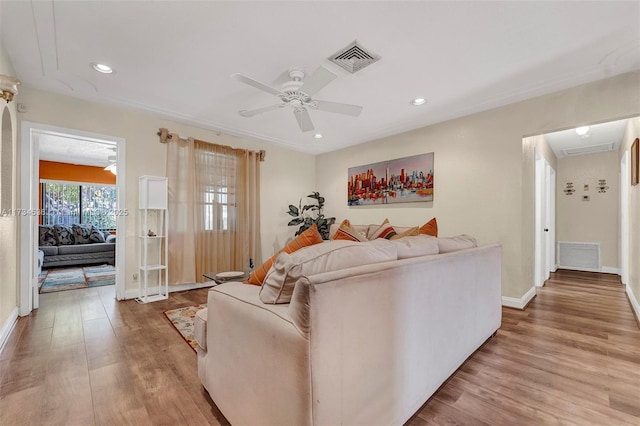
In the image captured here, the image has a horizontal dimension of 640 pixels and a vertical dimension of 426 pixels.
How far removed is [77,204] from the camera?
24.7ft

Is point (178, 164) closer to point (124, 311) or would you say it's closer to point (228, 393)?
point (124, 311)

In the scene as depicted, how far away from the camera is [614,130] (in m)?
4.20

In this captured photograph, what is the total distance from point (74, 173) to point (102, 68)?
20.0 ft

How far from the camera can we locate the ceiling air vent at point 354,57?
2.32 m

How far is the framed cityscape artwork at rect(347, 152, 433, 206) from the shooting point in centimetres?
413

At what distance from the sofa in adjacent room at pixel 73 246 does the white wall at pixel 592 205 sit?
33.1 feet

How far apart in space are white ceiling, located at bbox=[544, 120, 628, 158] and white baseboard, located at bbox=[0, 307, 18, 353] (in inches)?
259

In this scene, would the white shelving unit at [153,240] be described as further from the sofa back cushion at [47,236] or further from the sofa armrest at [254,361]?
the sofa back cushion at [47,236]

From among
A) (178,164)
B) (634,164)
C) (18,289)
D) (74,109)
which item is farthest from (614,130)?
(18,289)

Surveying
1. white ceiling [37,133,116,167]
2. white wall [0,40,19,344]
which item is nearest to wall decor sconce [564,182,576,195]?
white wall [0,40,19,344]

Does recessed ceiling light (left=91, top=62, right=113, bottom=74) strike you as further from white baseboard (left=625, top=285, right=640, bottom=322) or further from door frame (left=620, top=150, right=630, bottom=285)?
door frame (left=620, top=150, right=630, bottom=285)

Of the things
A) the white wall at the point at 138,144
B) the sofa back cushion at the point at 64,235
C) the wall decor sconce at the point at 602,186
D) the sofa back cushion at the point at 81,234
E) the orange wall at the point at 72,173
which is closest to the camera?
the white wall at the point at 138,144

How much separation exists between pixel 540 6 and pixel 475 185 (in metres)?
2.09

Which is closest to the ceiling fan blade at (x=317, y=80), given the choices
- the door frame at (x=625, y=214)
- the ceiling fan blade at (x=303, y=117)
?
the ceiling fan blade at (x=303, y=117)
